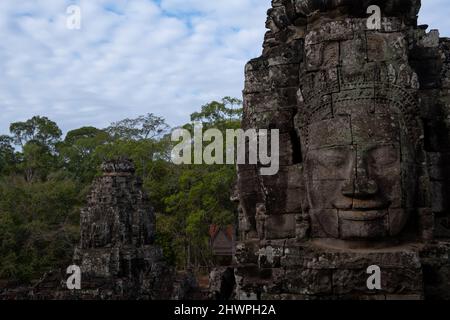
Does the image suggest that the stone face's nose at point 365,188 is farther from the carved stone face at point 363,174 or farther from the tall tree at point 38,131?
the tall tree at point 38,131

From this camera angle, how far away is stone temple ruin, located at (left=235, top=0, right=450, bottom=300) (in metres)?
4.40

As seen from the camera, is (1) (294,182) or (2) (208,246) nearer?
(1) (294,182)

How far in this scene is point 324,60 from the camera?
15.7 feet

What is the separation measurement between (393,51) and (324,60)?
2.12 ft

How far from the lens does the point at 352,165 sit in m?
4.46

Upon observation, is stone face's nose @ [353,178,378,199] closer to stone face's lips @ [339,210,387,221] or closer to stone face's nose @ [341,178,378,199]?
stone face's nose @ [341,178,378,199]

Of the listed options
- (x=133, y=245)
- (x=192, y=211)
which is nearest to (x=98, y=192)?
(x=133, y=245)

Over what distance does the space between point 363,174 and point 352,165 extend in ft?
0.43

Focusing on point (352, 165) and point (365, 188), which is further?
point (352, 165)

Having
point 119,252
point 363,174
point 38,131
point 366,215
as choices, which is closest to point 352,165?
point 363,174

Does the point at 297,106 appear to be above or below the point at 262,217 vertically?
above

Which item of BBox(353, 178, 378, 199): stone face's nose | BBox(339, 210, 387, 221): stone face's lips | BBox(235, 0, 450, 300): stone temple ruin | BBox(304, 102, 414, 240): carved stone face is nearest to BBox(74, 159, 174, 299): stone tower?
BBox(235, 0, 450, 300): stone temple ruin

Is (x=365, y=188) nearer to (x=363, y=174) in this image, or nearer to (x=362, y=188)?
(x=362, y=188)
